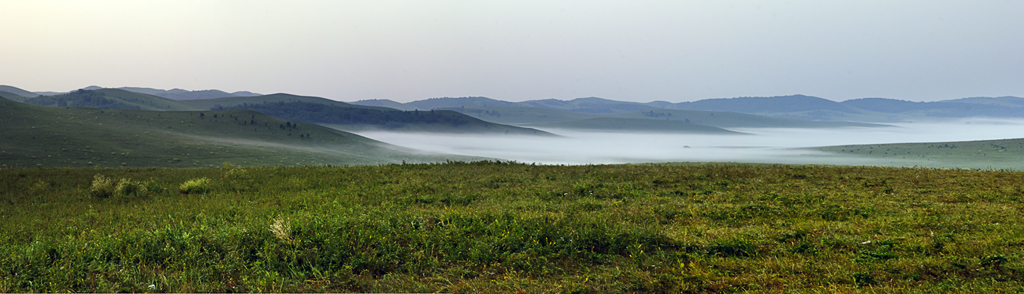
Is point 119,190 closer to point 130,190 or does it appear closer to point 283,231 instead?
point 130,190

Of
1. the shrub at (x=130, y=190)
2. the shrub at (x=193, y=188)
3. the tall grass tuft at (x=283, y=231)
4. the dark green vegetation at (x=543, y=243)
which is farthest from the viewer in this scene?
the shrub at (x=193, y=188)

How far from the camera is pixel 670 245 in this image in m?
9.52

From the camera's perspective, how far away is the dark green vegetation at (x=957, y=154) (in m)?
85.3

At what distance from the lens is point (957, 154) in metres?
93.9

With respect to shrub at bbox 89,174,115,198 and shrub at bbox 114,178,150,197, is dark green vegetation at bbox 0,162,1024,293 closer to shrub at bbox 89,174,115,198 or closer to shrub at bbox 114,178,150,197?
shrub at bbox 114,178,150,197

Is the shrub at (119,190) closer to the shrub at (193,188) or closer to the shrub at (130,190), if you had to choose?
the shrub at (130,190)

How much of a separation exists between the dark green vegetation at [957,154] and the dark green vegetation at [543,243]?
93.7 metres

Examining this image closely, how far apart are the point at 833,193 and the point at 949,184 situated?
5305 millimetres

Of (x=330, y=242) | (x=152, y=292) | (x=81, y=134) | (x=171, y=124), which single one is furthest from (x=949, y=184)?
(x=171, y=124)

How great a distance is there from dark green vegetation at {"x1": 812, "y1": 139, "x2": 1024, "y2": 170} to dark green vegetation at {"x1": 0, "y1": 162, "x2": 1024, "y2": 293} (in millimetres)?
93679

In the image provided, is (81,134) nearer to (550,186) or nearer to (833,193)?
(550,186)

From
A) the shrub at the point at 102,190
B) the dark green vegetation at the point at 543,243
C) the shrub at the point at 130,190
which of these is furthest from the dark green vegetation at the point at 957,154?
the shrub at the point at 102,190

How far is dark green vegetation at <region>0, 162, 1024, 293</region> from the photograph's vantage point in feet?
23.9

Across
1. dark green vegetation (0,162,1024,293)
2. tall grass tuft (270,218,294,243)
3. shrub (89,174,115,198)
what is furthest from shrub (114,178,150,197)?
tall grass tuft (270,218,294,243)
